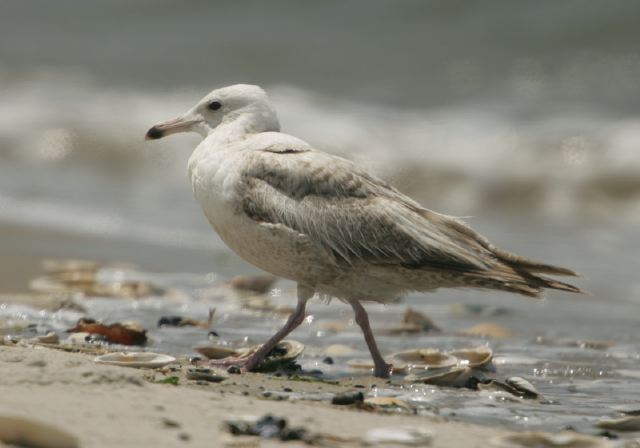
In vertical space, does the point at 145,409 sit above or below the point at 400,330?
below

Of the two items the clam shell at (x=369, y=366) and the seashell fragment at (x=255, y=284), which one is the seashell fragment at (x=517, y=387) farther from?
the seashell fragment at (x=255, y=284)

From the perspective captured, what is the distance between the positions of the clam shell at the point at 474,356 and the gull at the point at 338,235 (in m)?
0.36

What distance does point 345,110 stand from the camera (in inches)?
673

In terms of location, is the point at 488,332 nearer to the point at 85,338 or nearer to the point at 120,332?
the point at 120,332

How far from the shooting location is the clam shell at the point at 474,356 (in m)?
5.68

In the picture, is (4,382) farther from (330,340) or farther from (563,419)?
(330,340)

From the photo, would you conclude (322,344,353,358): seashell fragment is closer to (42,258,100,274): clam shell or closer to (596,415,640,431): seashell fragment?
(596,415,640,431): seashell fragment

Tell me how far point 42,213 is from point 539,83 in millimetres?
9013

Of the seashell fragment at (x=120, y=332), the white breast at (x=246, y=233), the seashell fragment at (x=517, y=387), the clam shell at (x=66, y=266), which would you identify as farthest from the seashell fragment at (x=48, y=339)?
the clam shell at (x=66, y=266)

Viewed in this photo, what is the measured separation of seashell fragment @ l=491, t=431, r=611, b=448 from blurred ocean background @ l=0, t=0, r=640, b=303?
209 inches

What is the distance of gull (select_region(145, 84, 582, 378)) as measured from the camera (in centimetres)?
556

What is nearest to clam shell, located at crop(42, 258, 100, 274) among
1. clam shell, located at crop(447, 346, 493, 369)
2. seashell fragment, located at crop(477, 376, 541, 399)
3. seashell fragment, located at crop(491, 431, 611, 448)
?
clam shell, located at crop(447, 346, 493, 369)

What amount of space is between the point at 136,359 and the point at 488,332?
2.68 meters

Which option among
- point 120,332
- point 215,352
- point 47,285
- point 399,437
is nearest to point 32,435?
point 399,437
